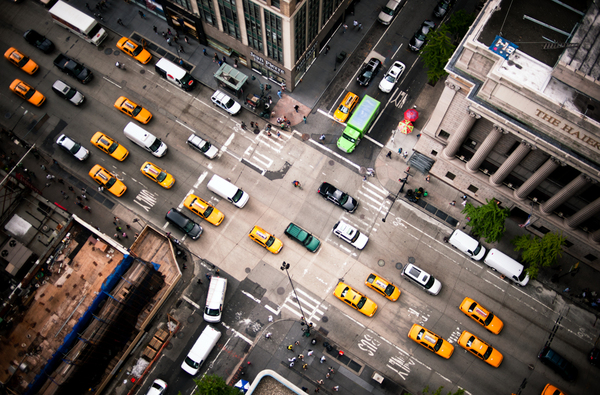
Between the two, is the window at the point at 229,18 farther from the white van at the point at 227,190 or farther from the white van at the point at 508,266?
the white van at the point at 508,266

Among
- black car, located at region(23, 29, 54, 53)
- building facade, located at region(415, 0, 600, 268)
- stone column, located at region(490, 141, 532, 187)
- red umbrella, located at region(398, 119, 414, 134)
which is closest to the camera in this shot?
building facade, located at region(415, 0, 600, 268)

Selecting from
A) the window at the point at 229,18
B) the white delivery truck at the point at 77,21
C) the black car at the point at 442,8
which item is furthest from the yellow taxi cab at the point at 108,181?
the black car at the point at 442,8

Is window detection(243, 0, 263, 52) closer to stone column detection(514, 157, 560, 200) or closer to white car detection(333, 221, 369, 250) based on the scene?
white car detection(333, 221, 369, 250)

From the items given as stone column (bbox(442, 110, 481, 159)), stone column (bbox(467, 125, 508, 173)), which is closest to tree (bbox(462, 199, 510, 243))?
stone column (bbox(467, 125, 508, 173))

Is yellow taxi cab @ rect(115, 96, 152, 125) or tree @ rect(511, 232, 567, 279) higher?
tree @ rect(511, 232, 567, 279)

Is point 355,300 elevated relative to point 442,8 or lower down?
lower down

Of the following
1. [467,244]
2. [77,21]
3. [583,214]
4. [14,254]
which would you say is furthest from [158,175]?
[583,214]

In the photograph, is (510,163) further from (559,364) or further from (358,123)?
(559,364)
